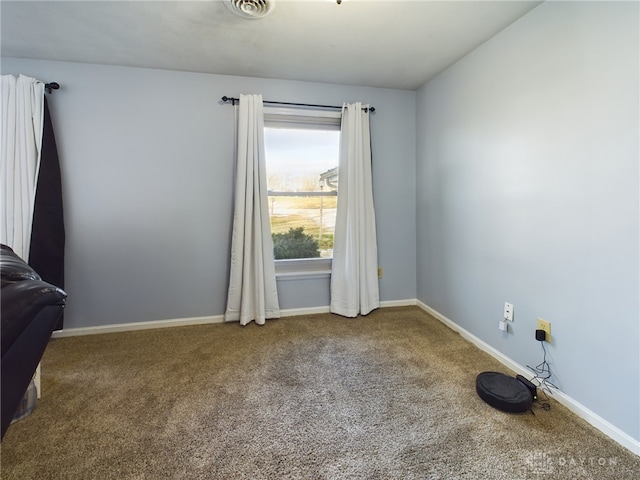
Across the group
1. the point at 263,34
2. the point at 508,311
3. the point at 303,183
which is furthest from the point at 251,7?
the point at 508,311

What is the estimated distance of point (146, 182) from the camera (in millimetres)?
2609

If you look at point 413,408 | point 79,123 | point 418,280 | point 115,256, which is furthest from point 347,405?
point 79,123

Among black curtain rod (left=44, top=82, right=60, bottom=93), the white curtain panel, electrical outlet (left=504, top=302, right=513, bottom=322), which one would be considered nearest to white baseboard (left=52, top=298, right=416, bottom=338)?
the white curtain panel

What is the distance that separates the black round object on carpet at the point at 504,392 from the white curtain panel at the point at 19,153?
10.7 ft

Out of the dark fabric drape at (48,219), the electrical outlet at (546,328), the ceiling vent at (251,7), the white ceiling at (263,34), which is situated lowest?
the electrical outlet at (546,328)

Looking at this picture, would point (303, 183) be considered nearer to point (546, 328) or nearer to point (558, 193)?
point (558, 193)

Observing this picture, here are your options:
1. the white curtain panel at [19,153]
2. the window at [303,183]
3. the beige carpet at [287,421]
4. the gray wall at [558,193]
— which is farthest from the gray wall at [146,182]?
the gray wall at [558,193]

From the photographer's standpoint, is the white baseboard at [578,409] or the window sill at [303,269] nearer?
the white baseboard at [578,409]

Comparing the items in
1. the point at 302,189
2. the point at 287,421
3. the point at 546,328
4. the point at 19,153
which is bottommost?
the point at 287,421

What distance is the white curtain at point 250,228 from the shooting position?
2.63 metres

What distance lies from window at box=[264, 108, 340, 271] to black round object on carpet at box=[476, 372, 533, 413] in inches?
68.1

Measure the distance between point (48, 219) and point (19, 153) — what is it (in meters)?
0.51

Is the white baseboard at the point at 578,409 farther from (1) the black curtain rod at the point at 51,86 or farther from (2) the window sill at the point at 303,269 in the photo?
(1) the black curtain rod at the point at 51,86

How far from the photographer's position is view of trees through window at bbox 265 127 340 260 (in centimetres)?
294
